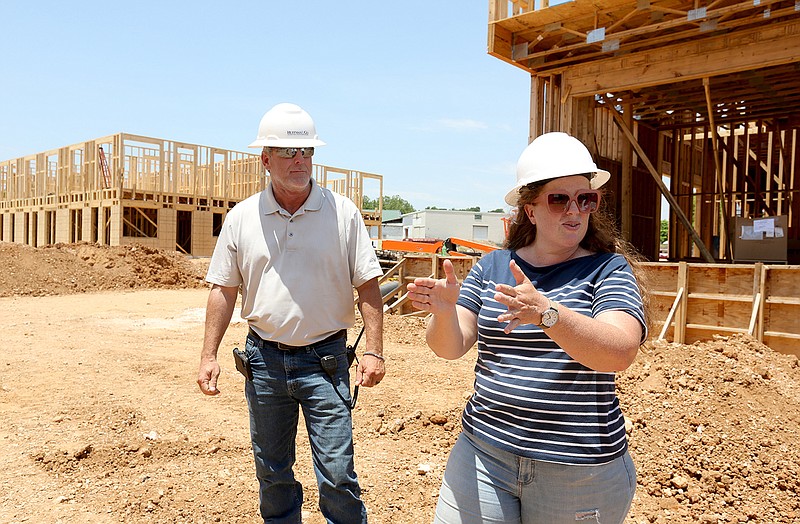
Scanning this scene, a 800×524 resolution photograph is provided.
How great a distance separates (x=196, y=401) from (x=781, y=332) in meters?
7.51

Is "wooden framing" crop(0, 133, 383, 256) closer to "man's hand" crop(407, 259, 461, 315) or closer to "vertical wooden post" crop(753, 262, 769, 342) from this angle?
"vertical wooden post" crop(753, 262, 769, 342)

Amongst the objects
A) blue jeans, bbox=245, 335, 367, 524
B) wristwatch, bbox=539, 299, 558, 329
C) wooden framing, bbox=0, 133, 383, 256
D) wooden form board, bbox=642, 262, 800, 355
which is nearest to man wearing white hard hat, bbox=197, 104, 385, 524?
blue jeans, bbox=245, 335, 367, 524

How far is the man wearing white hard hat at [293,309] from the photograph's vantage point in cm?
308

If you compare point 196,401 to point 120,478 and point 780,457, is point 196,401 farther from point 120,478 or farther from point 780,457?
point 780,457

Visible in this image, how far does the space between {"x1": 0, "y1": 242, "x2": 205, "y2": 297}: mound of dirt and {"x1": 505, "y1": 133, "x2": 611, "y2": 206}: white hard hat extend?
19543 mm

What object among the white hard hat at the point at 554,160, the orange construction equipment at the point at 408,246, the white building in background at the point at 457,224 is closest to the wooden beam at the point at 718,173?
the orange construction equipment at the point at 408,246

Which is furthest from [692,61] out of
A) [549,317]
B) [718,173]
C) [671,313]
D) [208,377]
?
[549,317]

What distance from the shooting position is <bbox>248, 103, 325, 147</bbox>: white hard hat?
315 centimetres

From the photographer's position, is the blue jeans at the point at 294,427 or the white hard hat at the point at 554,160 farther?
the blue jeans at the point at 294,427

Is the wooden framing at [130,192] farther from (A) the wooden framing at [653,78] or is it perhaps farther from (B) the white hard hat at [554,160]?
(B) the white hard hat at [554,160]

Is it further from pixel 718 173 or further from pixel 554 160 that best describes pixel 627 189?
pixel 554 160

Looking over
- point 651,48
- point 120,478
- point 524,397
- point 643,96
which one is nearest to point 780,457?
point 524,397

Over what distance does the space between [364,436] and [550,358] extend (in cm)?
399

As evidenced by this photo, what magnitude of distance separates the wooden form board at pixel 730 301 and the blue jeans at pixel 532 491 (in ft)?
20.6
